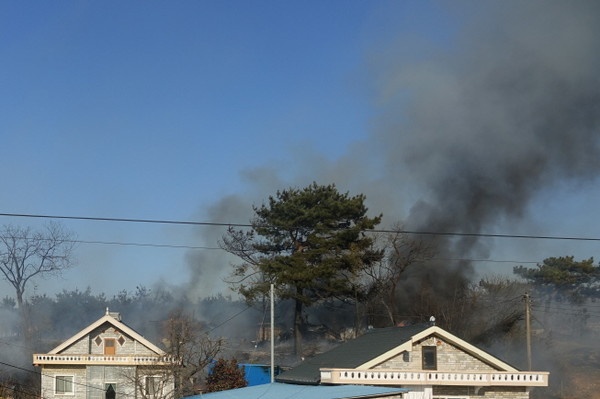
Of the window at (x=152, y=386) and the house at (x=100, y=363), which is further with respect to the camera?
the house at (x=100, y=363)

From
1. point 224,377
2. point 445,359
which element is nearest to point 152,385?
point 224,377

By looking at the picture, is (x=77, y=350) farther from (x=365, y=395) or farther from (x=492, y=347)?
(x=492, y=347)

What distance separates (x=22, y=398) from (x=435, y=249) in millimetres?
31771

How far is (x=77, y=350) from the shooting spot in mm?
42406

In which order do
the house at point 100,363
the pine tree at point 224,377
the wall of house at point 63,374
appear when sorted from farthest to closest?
the pine tree at point 224,377
the wall of house at point 63,374
the house at point 100,363

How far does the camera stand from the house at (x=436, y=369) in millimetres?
30453

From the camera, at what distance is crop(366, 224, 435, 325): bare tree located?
2371 inches

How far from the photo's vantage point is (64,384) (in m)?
42.6

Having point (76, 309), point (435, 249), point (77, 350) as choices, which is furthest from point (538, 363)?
point (76, 309)

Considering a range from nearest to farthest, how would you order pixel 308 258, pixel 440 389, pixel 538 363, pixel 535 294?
pixel 440 389
pixel 538 363
pixel 308 258
pixel 535 294

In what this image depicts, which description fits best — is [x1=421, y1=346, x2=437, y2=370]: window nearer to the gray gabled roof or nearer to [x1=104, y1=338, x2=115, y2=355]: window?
the gray gabled roof

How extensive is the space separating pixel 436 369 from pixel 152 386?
1566 centimetres

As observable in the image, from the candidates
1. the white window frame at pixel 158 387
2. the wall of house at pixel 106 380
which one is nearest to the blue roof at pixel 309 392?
the white window frame at pixel 158 387

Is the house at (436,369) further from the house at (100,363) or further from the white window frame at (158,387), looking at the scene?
the house at (100,363)
